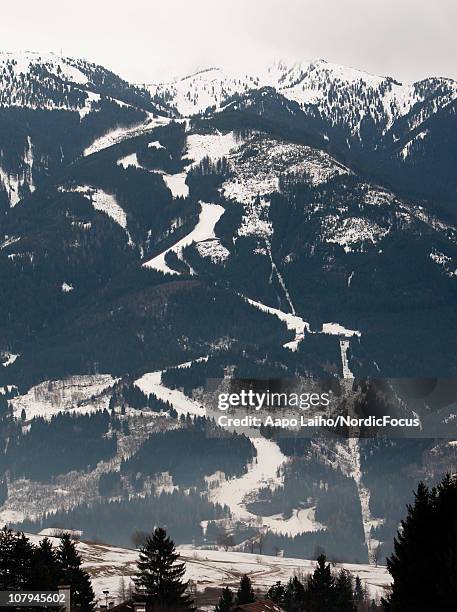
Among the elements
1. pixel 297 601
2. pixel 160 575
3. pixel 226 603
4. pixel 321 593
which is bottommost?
pixel 321 593

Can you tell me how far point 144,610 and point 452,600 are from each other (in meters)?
36.1

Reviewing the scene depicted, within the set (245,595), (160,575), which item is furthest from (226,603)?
(160,575)

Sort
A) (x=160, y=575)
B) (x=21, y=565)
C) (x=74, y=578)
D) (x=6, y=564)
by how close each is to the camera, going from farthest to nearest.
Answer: (x=160, y=575) < (x=74, y=578) < (x=21, y=565) < (x=6, y=564)

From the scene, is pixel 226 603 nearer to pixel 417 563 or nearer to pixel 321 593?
pixel 321 593

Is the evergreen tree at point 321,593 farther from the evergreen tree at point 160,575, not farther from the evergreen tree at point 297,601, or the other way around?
the evergreen tree at point 160,575

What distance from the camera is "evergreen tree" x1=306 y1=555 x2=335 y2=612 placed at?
169625 millimetres

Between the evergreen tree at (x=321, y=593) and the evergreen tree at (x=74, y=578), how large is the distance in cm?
1858

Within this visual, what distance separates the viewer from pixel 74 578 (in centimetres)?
16650

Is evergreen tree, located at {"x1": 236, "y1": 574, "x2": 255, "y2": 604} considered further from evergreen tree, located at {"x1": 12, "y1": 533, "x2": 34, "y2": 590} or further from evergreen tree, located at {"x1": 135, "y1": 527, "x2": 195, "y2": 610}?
evergreen tree, located at {"x1": 12, "y1": 533, "x2": 34, "y2": 590}

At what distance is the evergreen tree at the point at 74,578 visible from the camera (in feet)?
527

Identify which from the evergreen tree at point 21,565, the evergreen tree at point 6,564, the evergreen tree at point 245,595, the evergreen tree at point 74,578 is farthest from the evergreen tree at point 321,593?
the evergreen tree at point 6,564

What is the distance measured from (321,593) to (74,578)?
21.2 meters

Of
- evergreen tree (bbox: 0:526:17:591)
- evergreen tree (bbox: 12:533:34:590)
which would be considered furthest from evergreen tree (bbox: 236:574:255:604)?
evergreen tree (bbox: 0:526:17:591)

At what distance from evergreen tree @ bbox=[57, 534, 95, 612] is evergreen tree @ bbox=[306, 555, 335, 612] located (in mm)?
Answer: 18576
